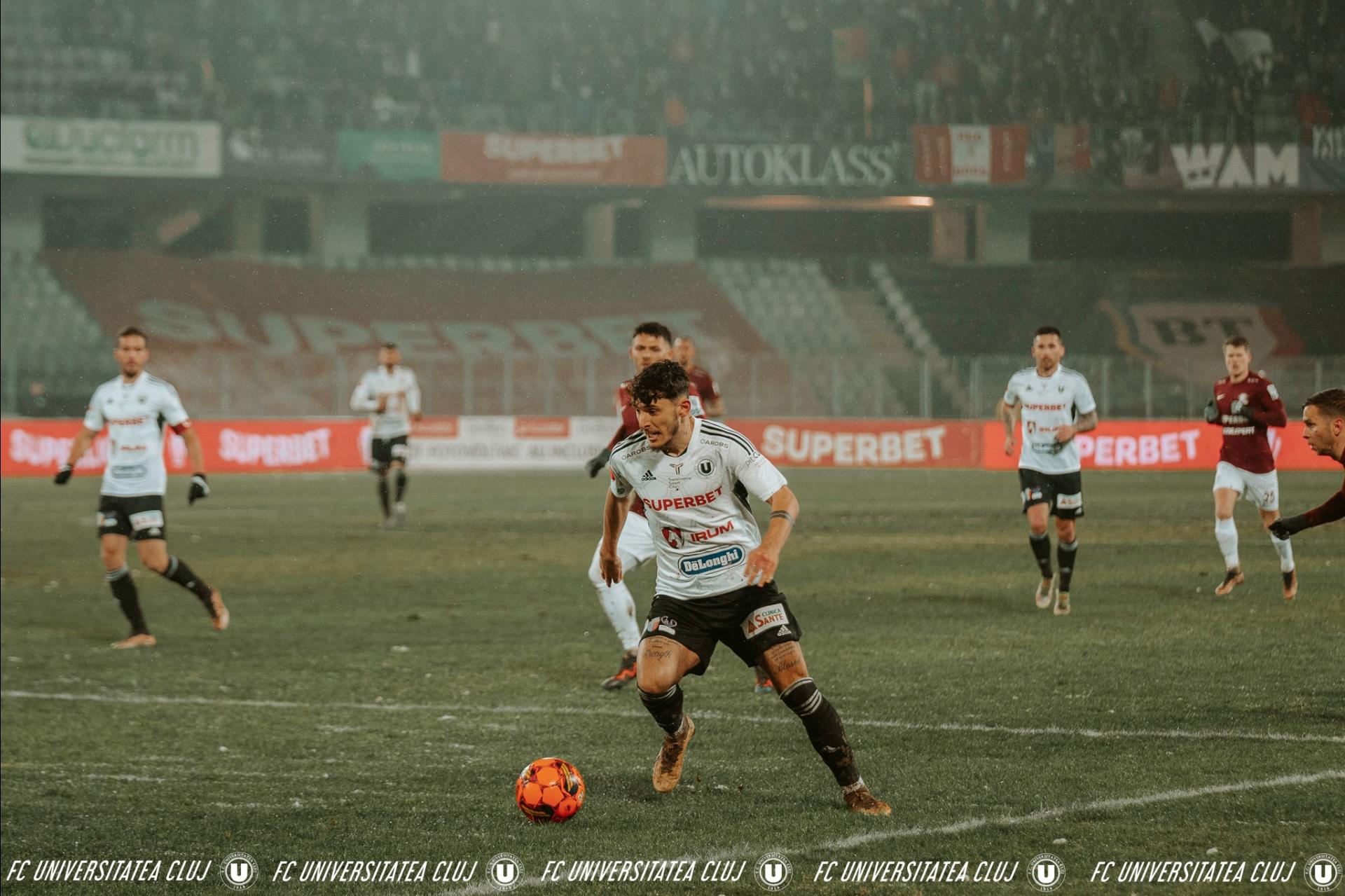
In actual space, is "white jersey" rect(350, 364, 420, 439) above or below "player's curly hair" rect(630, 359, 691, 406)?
below

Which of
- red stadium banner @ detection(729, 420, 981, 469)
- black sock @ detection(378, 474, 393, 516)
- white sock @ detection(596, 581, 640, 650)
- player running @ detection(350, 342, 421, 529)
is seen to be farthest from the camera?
red stadium banner @ detection(729, 420, 981, 469)

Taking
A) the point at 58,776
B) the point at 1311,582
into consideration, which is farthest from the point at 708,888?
the point at 1311,582

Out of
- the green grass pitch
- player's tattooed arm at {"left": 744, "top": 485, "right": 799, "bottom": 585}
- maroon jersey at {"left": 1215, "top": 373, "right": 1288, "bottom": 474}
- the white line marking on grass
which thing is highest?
maroon jersey at {"left": 1215, "top": 373, "right": 1288, "bottom": 474}

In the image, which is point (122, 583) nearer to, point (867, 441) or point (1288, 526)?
point (1288, 526)

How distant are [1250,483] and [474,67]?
34830 mm

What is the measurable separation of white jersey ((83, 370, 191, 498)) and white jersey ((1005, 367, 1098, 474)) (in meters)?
6.42

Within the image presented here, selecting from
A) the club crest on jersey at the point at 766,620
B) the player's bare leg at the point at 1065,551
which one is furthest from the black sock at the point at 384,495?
the club crest on jersey at the point at 766,620

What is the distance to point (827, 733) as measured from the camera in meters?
5.54

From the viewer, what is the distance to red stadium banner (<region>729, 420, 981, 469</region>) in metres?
29.5

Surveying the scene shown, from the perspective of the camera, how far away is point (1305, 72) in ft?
28.2

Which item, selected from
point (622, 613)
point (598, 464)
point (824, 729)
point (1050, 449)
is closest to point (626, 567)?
point (622, 613)

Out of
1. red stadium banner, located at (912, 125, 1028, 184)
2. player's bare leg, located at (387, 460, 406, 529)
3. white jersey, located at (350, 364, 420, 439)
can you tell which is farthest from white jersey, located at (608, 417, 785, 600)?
red stadium banner, located at (912, 125, 1028, 184)

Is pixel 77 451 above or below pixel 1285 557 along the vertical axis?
above

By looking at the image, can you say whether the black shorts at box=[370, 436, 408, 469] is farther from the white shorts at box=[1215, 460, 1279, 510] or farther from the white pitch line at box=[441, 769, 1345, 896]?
the white pitch line at box=[441, 769, 1345, 896]
